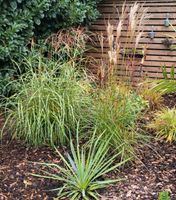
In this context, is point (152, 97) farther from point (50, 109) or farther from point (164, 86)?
point (50, 109)

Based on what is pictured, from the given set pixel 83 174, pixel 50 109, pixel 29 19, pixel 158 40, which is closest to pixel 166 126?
pixel 50 109

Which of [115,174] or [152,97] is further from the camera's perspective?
[152,97]

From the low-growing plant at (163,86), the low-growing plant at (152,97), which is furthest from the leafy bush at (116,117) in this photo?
the low-growing plant at (163,86)

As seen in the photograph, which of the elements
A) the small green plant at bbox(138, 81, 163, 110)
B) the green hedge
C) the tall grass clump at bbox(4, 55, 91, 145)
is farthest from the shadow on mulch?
the green hedge

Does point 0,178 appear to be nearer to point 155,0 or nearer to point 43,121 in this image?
point 43,121

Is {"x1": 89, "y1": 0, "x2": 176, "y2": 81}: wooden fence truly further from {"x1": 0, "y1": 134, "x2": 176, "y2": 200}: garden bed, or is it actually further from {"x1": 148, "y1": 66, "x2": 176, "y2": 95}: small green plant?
{"x1": 0, "y1": 134, "x2": 176, "y2": 200}: garden bed

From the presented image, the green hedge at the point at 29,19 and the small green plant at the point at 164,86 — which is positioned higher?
the green hedge at the point at 29,19

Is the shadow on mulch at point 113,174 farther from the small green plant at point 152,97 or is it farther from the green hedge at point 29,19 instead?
the green hedge at point 29,19

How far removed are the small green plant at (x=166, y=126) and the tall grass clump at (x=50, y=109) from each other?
0.74 metres

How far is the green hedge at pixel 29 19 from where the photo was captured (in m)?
4.43

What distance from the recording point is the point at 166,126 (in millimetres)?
3881

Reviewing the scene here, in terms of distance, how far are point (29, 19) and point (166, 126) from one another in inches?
79.0

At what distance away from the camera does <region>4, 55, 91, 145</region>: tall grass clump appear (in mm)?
3600

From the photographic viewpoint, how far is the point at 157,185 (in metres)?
3.11
